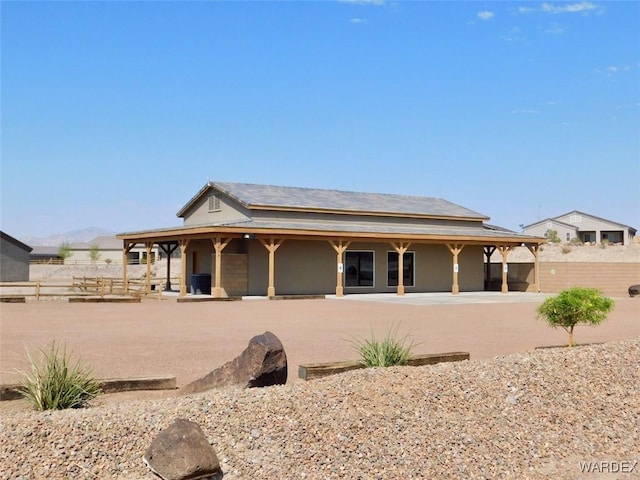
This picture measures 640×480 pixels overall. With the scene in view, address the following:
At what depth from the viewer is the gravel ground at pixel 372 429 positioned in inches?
183

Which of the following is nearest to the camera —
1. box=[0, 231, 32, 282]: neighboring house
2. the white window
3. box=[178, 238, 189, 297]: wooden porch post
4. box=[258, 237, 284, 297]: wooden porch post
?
box=[258, 237, 284, 297]: wooden porch post

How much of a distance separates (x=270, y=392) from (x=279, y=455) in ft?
3.44

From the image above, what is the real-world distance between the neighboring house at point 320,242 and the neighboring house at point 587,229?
154 ft

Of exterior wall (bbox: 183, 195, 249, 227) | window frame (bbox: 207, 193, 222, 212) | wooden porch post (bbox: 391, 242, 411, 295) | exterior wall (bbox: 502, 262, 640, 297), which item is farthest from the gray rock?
exterior wall (bbox: 502, 262, 640, 297)

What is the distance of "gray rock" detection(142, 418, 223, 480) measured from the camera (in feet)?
14.1

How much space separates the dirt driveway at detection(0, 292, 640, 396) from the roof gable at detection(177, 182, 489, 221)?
7455 millimetres

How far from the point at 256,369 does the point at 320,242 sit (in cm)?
2220

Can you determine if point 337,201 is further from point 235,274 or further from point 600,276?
point 600,276

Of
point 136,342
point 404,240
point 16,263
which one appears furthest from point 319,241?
point 16,263

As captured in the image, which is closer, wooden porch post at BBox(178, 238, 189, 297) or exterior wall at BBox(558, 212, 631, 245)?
wooden porch post at BBox(178, 238, 189, 297)

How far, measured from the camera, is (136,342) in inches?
475

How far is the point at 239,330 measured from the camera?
562 inches

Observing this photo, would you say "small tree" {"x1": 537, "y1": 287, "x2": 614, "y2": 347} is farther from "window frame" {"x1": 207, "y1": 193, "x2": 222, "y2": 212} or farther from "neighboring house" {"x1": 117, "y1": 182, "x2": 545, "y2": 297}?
"window frame" {"x1": 207, "y1": 193, "x2": 222, "y2": 212}

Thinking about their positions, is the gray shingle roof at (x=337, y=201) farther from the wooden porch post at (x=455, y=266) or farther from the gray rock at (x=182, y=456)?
the gray rock at (x=182, y=456)
